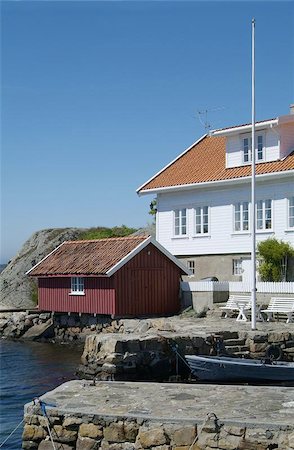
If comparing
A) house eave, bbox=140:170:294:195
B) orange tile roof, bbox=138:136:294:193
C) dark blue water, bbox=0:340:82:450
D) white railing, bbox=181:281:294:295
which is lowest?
dark blue water, bbox=0:340:82:450

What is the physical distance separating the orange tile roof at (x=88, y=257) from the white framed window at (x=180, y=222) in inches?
166

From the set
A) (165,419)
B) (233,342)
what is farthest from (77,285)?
(165,419)

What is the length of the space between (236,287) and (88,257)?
6995mm

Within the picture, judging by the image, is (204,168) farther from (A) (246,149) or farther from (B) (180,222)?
(B) (180,222)

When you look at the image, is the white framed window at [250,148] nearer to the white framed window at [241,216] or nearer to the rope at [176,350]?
the white framed window at [241,216]

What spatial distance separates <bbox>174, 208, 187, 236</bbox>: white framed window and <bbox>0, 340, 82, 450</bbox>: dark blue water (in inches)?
348

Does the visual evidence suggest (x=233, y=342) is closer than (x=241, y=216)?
Yes

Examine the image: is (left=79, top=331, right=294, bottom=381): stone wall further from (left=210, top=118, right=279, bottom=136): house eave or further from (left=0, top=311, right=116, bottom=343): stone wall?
(left=210, top=118, right=279, bottom=136): house eave

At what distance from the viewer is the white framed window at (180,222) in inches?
1411

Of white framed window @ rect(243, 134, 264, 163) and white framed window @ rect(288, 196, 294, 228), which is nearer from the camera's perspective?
white framed window @ rect(288, 196, 294, 228)

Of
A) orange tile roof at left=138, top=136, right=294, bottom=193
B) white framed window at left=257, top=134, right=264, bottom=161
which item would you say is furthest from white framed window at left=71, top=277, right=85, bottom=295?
white framed window at left=257, top=134, right=264, bottom=161

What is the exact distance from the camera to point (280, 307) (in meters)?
27.2

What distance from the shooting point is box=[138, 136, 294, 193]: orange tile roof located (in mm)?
32531

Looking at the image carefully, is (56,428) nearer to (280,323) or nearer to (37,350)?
(280,323)
